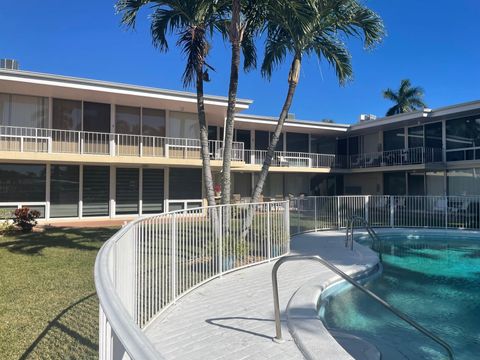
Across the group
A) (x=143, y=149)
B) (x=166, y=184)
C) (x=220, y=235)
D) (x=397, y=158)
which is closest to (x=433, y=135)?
(x=397, y=158)

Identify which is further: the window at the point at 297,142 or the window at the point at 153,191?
the window at the point at 297,142

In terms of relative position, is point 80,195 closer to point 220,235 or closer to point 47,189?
point 47,189

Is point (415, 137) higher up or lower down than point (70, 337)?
higher up

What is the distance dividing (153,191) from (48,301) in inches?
500

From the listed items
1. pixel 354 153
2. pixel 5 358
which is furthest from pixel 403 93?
pixel 5 358

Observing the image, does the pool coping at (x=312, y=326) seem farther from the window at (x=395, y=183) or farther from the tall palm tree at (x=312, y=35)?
the window at (x=395, y=183)

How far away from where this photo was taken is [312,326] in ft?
16.4

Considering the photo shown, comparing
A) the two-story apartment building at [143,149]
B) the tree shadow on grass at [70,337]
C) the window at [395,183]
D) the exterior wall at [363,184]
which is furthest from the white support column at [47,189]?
the window at [395,183]

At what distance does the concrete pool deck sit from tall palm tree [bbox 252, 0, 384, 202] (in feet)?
10.1

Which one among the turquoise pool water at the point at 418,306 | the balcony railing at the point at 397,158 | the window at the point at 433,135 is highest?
the window at the point at 433,135

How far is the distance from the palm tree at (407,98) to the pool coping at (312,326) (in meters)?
37.2

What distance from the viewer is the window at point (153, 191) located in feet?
61.1

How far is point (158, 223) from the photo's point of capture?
5.40 meters

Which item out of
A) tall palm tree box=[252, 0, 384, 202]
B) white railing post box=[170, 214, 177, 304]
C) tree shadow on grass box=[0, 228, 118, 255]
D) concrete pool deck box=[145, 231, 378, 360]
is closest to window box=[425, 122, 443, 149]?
tall palm tree box=[252, 0, 384, 202]
